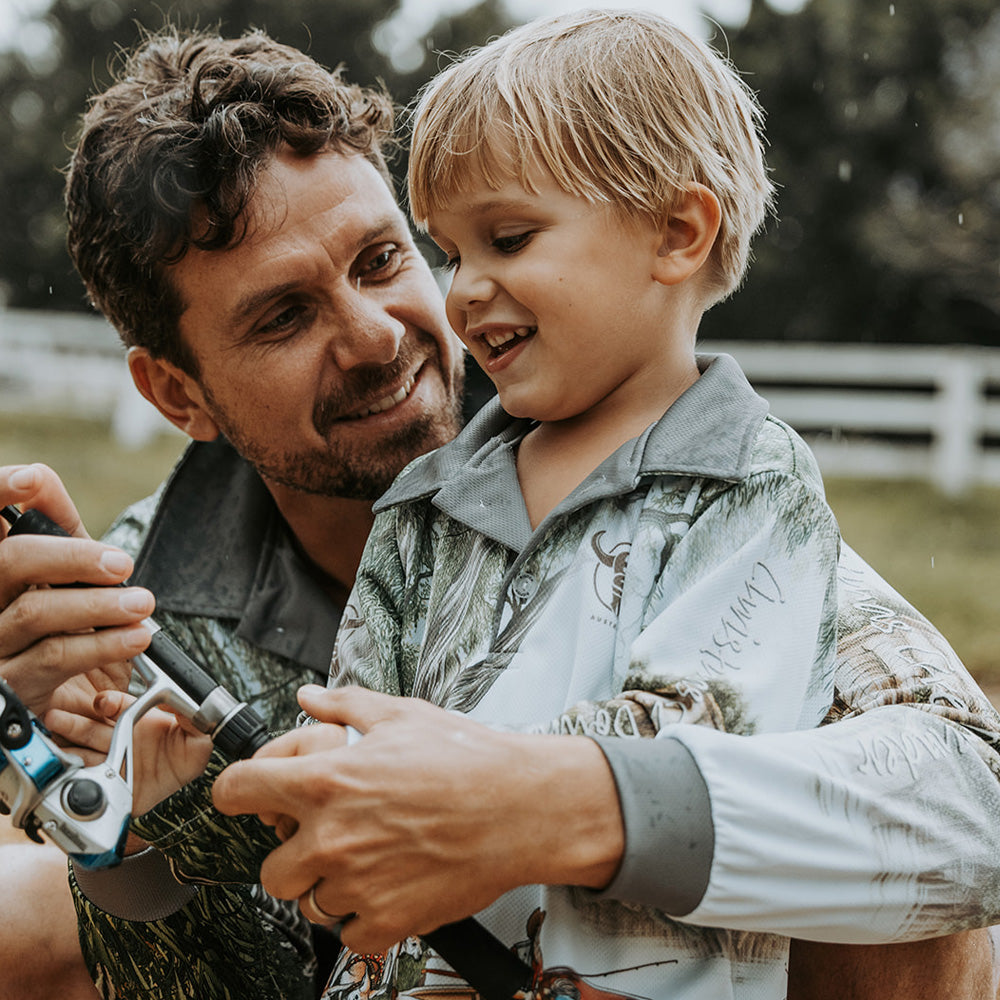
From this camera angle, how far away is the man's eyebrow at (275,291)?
249 cm

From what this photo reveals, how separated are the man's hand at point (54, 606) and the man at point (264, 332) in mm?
579

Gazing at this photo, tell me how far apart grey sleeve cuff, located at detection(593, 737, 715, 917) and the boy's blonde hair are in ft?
2.52

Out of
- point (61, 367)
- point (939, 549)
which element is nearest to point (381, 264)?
point (939, 549)

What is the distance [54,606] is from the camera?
184 centimetres

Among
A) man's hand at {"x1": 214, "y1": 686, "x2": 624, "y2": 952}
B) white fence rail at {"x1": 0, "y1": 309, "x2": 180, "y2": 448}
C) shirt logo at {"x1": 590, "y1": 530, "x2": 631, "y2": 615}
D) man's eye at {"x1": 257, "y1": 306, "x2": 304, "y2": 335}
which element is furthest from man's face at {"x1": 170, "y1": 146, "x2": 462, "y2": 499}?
white fence rail at {"x1": 0, "y1": 309, "x2": 180, "y2": 448}

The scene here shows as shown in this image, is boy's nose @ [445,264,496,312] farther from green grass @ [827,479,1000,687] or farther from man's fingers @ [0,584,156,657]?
green grass @ [827,479,1000,687]

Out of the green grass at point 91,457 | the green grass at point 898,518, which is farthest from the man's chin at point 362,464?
the green grass at point 91,457

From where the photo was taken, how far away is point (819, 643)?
1627 millimetres

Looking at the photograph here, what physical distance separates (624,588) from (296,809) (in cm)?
50

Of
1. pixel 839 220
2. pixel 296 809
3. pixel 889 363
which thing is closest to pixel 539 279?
pixel 296 809

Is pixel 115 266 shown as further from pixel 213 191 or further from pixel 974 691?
pixel 974 691

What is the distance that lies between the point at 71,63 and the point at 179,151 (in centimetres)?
1954

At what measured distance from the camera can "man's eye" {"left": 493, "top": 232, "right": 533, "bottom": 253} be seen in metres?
1.78

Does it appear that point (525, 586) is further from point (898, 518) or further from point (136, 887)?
point (898, 518)
